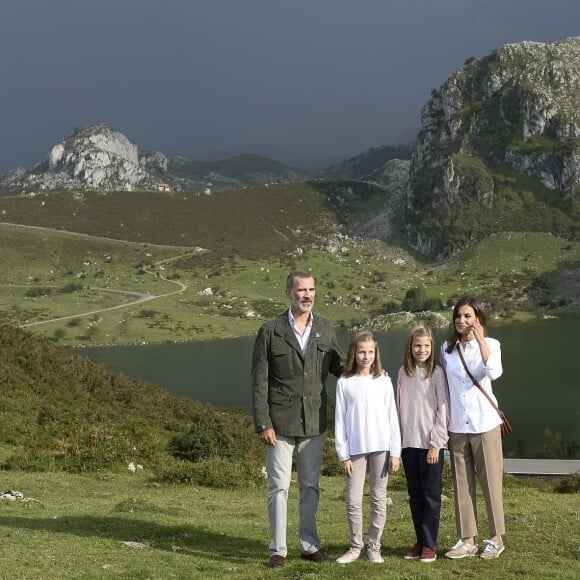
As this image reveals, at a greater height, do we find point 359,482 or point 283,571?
point 359,482

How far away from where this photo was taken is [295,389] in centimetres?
927

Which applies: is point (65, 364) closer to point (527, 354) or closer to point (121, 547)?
point (121, 547)

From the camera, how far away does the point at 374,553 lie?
9.22m

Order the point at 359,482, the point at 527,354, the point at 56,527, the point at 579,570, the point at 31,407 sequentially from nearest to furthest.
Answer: the point at 579,570 < the point at 359,482 < the point at 56,527 < the point at 31,407 < the point at 527,354

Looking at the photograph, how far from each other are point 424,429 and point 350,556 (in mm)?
1955

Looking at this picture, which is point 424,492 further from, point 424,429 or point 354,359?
point 354,359

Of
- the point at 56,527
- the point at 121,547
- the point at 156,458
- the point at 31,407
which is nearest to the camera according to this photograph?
the point at 121,547

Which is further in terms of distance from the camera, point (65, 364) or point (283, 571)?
point (65, 364)

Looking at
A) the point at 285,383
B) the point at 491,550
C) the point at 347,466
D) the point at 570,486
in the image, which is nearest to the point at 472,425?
the point at 491,550

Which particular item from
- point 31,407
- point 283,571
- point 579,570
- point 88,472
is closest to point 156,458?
point 88,472

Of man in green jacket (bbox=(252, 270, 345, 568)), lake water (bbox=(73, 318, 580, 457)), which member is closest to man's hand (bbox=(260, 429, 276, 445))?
man in green jacket (bbox=(252, 270, 345, 568))

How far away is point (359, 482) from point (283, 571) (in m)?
1.52

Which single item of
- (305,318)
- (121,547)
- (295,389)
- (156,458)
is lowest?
(156,458)

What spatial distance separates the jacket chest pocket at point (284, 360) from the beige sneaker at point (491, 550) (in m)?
3.54
